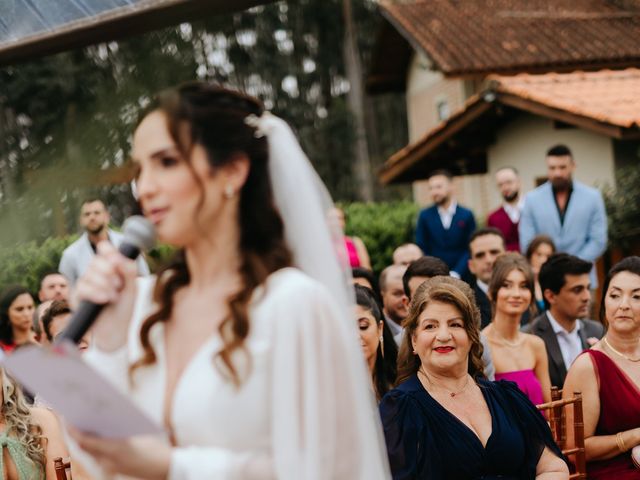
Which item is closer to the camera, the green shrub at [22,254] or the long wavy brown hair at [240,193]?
the green shrub at [22,254]

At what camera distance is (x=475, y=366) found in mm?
4711

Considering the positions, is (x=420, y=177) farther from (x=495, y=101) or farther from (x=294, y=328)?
(x=294, y=328)

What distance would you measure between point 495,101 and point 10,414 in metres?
12.8

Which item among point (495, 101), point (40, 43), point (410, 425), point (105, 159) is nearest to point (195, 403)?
point (105, 159)

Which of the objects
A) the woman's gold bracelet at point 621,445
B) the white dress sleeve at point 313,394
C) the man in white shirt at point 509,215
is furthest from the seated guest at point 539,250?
the white dress sleeve at point 313,394

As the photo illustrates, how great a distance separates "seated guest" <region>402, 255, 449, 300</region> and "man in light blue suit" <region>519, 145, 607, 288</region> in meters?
3.08

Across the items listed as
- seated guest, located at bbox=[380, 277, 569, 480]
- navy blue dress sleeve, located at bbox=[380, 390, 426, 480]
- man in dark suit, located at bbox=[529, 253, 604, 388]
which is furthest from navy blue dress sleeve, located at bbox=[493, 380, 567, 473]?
man in dark suit, located at bbox=[529, 253, 604, 388]

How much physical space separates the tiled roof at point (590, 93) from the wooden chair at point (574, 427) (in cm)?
873

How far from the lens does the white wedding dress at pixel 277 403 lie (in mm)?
2061

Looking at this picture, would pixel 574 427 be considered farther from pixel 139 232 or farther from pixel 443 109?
pixel 443 109

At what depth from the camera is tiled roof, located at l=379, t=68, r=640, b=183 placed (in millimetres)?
14086

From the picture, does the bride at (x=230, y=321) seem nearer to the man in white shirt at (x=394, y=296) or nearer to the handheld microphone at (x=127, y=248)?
the handheld microphone at (x=127, y=248)

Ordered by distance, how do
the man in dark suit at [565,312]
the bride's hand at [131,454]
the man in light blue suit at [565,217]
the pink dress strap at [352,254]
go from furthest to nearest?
1. the man in light blue suit at [565,217]
2. the pink dress strap at [352,254]
3. the man in dark suit at [565,312]
4. the bride's hand at [131,454]

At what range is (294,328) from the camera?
2086 mm
